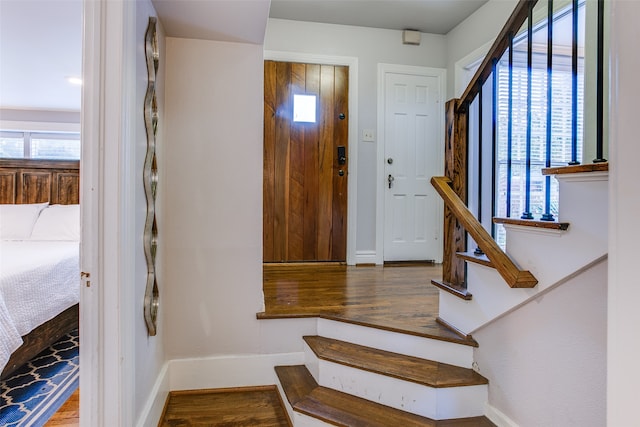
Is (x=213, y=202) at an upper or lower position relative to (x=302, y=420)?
upper

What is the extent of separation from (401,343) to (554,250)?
2.85 feet

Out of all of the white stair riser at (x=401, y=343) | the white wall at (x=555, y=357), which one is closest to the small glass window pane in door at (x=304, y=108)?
the white stair riser at (x=401, y=343)

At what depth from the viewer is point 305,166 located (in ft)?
11.6

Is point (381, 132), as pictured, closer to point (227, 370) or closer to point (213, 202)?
point (213, 202)

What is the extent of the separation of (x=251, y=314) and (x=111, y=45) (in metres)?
1.41

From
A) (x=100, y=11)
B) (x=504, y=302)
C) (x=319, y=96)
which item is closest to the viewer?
(x=100, y=11)

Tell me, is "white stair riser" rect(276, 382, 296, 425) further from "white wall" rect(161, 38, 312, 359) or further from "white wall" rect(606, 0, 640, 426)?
"white wall" rect(606, 0, 640, 426)

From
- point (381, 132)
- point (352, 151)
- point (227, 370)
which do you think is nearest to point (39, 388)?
point (227, 370)

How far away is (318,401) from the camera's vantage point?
1666 mm

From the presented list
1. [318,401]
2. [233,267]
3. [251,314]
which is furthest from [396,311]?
[233,267]

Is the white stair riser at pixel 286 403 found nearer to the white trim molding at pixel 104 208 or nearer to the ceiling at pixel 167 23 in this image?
the white trim molding at pixel 104 208

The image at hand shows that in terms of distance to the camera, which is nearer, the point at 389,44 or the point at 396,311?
the point at 396,311

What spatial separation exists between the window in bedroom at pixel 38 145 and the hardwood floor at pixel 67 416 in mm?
3288

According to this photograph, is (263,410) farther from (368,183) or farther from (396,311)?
(368,183)
